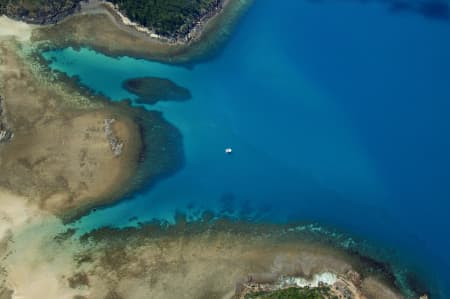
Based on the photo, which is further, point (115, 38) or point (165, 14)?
point (165, 14)

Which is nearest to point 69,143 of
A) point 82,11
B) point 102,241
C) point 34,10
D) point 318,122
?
point 102,241

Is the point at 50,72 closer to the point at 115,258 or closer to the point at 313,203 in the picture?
the point at 115,258

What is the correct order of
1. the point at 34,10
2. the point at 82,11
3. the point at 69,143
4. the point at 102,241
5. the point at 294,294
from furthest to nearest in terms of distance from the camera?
1. the point at 82,11
2. the point at 34,10
3. the point at 69,143
4. the point at 102,241
5. the point at 294,294

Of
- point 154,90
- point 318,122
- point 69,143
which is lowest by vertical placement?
point 69,143

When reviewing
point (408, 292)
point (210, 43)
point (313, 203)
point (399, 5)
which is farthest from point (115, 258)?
point (399, 5)

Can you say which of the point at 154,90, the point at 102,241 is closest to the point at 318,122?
the point at 154,90

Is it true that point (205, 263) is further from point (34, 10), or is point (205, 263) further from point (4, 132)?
point (34, 10)

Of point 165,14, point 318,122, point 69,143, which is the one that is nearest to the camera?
point 69,143

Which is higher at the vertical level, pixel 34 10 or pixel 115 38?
pixel 115 38
